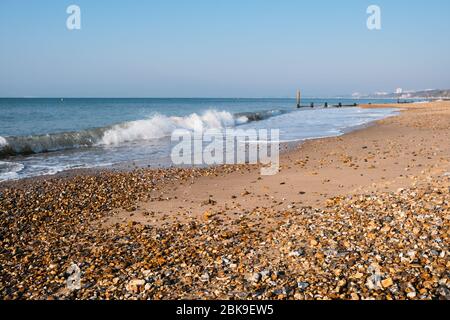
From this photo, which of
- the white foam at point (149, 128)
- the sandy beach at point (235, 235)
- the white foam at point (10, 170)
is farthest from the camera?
the white foam at point (149, 128)

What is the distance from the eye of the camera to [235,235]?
5.46 m

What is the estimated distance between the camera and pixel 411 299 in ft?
11.1

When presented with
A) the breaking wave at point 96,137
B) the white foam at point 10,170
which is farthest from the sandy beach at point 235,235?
the breaking wave at point 96,137

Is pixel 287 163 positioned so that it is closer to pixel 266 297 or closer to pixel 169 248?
pixel 169 248

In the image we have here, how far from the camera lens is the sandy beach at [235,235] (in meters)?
3.87

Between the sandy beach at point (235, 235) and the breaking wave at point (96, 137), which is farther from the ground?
the breaking wave at point (96, 137)

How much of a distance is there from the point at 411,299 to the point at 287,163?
26.7ft

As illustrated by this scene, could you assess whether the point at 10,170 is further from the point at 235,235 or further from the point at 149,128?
the point at 149,128

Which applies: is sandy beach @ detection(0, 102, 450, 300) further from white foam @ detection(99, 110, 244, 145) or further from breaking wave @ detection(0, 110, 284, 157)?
white foam @ detection(99, 110, 244, 145)

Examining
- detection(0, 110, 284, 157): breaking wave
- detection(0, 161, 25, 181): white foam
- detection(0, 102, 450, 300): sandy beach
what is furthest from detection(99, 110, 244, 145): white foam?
detection(0, 102, 450, 300): sandy beach

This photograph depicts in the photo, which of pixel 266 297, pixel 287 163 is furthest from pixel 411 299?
pixel 287 163

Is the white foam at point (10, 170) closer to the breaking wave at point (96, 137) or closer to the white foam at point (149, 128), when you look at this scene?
the breaking wave at point (96, 137)

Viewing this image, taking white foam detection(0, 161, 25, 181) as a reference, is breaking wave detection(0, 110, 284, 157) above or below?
above

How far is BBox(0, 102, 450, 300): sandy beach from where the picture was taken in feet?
12.7
